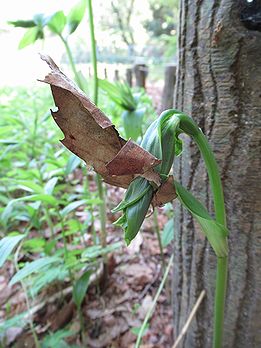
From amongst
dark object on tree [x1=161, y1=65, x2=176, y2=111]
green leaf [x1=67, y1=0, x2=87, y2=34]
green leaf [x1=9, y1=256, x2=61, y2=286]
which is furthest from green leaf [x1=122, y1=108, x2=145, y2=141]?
dark object on tree [x1=161, y1=65, x2=176, y2=111]

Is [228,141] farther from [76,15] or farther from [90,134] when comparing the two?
[76,15]

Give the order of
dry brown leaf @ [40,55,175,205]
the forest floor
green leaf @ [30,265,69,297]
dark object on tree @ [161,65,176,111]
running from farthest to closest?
dark object on tree @ [161,65,176,111] < the forest floor < green leaf @ [30,265,69,297] < dry brown leaf @ [40,55,175,205]

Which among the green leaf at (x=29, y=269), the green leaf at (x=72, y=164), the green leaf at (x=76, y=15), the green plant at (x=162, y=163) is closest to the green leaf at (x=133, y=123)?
the green leaf at (x=72, y=164)

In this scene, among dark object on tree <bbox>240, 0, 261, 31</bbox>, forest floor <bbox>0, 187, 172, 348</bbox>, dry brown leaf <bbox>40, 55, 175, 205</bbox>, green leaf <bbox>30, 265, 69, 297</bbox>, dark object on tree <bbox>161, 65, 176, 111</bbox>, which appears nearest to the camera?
dry brown leaf <bbox>40, 55, 175, 205</bbox>

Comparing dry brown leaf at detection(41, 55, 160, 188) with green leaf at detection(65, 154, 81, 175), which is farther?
green leaf at detection(65, 154, 81, 175)

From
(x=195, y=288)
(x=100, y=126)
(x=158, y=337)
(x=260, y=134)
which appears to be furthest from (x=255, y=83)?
(x=158, y=337)

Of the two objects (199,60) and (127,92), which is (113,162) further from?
(127,92)

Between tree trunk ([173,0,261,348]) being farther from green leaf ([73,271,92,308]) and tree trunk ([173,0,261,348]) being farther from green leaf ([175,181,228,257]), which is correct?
green leaf ([73,271,92,308])
